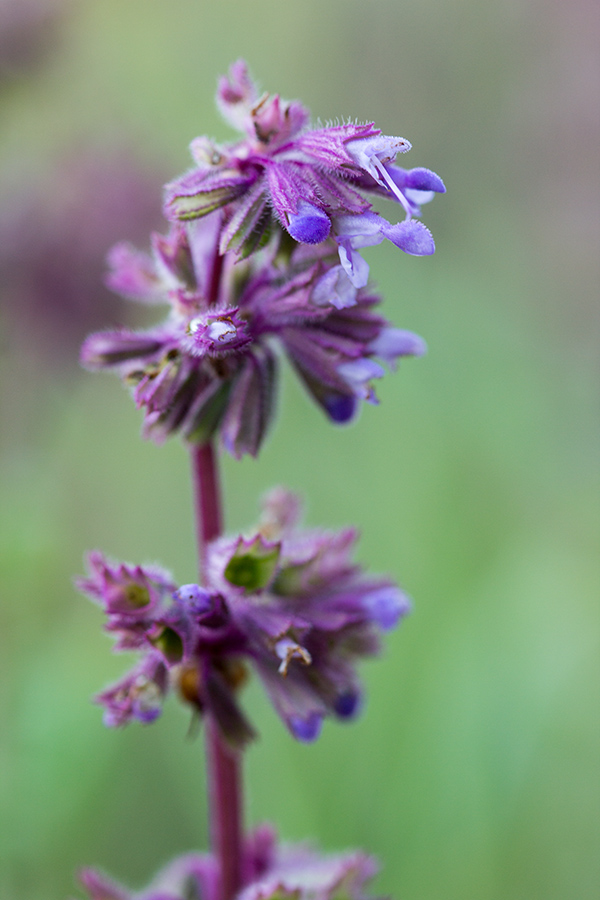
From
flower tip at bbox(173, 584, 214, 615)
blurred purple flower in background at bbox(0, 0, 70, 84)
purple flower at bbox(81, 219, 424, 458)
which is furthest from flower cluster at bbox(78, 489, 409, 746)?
blurred purple flower in background at bbox(0, 0, 70, 84)

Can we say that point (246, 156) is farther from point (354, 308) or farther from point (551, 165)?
point (551, 165)

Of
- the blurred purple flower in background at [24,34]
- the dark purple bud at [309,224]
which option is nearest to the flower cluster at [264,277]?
the dark purple bud at [309,224]

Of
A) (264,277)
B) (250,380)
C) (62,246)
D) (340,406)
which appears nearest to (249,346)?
(250,380)

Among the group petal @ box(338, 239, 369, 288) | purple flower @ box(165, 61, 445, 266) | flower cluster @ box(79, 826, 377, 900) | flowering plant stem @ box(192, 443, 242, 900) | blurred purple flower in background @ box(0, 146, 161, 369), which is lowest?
flower cluster @ box(79, 826, 377, 900)

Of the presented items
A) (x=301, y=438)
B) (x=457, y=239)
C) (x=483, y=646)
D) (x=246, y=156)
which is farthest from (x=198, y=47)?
(x=246, y=156)

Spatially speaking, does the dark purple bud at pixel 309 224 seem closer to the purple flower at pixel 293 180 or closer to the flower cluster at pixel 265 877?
the purple flower at pixel 293 180

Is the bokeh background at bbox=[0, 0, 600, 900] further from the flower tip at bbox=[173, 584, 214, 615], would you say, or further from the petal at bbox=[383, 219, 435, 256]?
the petal at bbox=[383, 219, 435, 256]

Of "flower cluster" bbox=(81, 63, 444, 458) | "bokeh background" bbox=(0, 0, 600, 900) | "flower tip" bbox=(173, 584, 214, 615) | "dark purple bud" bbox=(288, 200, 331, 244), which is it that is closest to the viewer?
"dark purple bud" bbox=(288, 200, 331, 244)

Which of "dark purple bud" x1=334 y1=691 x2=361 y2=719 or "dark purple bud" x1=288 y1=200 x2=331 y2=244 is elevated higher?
"dark purple bud" x1=288 y1=200 x2=331 y2=244
